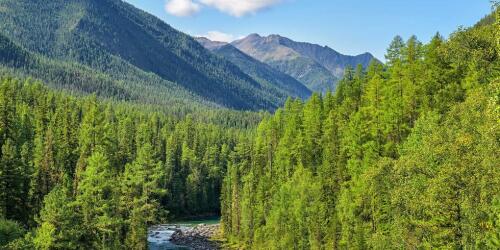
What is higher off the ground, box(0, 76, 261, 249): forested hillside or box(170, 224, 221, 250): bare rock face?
box(0, 76, 261, 249): forested hillside

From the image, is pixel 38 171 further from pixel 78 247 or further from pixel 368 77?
pixel 368 77

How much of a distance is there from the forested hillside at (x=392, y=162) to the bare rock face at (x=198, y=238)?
5068mm

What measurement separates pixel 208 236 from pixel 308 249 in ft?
159

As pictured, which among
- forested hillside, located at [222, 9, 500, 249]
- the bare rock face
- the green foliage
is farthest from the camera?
the bare rock face

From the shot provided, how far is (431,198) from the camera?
36.7 m

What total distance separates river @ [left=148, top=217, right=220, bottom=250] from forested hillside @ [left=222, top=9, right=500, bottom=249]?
14151 millimetres

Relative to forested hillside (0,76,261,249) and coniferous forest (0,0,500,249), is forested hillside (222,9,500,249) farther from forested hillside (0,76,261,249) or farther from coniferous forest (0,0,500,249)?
forested hillside (0,76,261,249)

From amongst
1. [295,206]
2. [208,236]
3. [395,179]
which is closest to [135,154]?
[208,236]

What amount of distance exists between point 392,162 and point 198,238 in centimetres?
7183

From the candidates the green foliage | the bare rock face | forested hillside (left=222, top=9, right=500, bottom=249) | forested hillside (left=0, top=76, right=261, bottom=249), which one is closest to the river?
the bare rock face

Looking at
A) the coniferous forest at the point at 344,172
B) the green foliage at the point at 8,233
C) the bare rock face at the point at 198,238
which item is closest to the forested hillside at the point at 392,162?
the coniferous forest at the point at 344,172

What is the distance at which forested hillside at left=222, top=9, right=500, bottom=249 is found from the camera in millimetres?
35312

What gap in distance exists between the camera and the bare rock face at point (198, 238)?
107 m

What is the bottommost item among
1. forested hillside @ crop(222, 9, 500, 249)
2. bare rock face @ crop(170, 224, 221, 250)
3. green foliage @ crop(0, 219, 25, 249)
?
bare rock face @ crop(170, 224, 221, 250)
